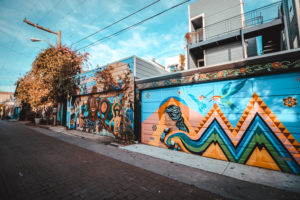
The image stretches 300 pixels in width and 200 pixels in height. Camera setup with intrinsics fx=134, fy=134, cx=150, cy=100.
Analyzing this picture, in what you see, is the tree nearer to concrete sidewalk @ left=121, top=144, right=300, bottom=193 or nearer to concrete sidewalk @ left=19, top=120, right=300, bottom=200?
concrete sidewalk @ left=19, top=120, right=300, bottom=200

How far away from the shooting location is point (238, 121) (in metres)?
4.54

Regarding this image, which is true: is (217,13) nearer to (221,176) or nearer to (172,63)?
(172,63)

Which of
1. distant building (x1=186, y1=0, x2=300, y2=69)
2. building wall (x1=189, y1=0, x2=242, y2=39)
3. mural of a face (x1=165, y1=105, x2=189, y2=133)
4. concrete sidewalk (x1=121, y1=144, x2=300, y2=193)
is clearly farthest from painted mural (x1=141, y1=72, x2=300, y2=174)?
building wall (x1=189, y1=0, x2=242, y2=39)

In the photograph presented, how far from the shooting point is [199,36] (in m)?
11.3

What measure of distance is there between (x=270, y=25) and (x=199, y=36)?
14.9 ft

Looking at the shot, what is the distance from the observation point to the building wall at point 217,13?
32.2ft

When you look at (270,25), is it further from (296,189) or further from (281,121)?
(296,189)

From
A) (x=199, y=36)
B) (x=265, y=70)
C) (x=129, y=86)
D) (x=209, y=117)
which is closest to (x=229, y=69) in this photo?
(x=265, y=70)

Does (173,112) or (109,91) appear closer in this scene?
(173,112)

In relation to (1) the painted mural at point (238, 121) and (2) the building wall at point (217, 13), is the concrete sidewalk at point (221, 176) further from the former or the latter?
(2) the building wall at point (217, 13)

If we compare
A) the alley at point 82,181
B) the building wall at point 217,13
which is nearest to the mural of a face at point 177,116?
the alley at point 82,181

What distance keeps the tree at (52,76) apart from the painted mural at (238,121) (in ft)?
32.7

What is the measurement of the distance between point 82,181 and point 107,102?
6119 mm

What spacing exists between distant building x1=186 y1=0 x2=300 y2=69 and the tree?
438 inches
